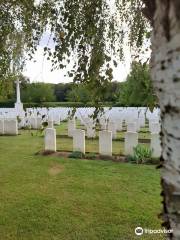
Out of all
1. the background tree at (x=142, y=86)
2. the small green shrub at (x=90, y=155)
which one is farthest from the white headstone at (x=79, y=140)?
the background tree at (x=142, y=86)

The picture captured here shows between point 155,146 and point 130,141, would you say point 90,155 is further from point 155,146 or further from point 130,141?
point 155,146

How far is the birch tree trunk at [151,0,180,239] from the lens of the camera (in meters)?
1.10

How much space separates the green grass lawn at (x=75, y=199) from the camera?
4.77m

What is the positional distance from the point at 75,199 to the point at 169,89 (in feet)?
16.5

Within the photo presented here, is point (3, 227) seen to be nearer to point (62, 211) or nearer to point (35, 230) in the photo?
point (35, 230)

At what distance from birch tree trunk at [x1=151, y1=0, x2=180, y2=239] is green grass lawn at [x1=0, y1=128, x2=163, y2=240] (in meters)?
3.48

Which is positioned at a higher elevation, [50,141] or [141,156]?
[50,141]

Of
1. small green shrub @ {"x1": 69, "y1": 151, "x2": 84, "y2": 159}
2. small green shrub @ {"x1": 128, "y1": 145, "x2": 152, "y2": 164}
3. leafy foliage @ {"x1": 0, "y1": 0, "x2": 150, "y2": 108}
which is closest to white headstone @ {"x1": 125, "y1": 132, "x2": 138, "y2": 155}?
small green shrub @ {"x1": 128, "y1": 145, "x2": 152, "y2": 164}

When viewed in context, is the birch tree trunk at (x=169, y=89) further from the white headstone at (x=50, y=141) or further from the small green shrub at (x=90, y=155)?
the white headstone at (x=50, y=141)

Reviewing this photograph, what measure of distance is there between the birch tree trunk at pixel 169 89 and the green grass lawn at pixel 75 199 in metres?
3.48

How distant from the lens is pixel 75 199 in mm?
5941

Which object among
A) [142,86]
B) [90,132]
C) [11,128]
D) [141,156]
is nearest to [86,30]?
[142,86]

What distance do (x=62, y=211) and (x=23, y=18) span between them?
2.88m

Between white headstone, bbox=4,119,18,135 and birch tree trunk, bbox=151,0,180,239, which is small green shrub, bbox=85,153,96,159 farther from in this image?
birch tree trunk, bbox=151,0,180,239
